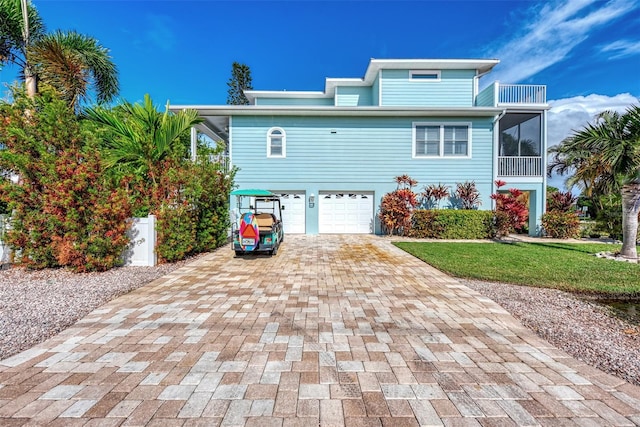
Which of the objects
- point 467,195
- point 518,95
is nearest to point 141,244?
point 467,195

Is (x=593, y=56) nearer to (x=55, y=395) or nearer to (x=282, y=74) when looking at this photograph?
(x=282, y=74)

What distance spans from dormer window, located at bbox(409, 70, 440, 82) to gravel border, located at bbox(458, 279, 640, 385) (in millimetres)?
12911

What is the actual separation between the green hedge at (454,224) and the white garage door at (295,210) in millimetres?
5081

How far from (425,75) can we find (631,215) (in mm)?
10627

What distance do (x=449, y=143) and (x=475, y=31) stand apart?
4.87 meters

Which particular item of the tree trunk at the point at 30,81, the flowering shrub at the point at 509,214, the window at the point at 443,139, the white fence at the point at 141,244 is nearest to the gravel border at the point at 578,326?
the white fence at the point at 141,244

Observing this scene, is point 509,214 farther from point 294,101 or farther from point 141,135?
point 294,101

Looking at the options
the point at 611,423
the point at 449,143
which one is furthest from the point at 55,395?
the point at 449,143

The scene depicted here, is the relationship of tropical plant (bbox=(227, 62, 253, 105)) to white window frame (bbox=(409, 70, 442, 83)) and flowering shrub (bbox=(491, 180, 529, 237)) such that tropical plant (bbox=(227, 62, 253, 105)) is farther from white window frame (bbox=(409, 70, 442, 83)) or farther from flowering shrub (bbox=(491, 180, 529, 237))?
flowering shrub (bbox=(491, 180, 529, 237))

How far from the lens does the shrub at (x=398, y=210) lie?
1247 centimetres

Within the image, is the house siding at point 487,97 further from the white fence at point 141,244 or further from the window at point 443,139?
the white fence at point 141,244

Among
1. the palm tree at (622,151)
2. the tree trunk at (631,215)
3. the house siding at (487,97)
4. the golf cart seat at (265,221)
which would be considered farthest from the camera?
the house siding at (487,97)

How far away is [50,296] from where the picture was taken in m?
4.67

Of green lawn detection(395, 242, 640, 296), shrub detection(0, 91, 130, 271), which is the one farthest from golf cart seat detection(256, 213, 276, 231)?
green lawn detection(395, 242, 640, 296)
